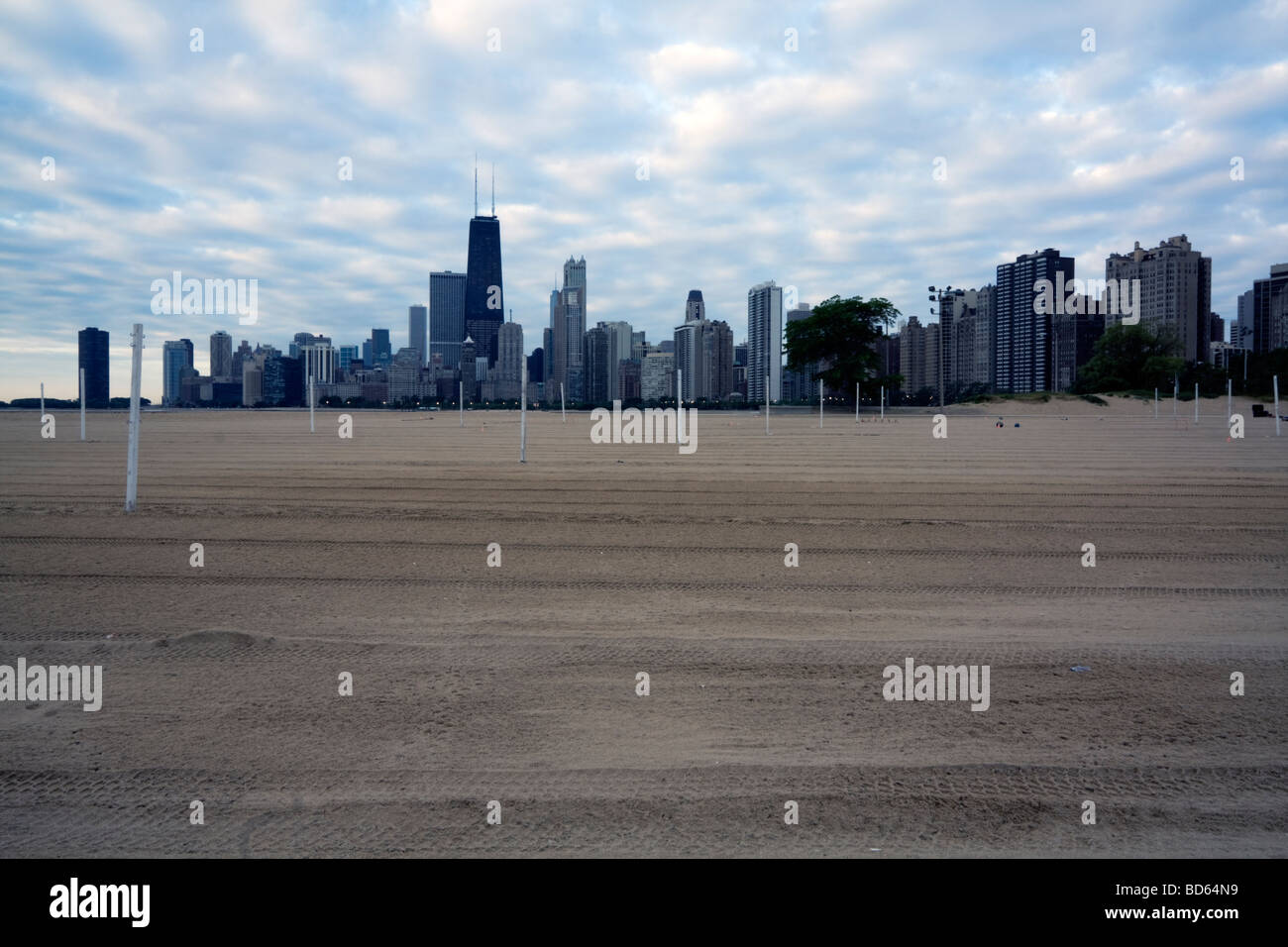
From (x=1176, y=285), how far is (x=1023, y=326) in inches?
924

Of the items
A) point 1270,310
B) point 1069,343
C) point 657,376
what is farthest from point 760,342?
point 1270,310

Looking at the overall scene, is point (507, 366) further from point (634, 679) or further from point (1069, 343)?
point (634, 679)

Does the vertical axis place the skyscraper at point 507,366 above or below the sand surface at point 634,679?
above

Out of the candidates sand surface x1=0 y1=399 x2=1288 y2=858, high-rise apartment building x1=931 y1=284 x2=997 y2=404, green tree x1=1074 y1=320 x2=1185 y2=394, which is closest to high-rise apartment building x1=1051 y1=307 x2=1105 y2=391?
high-rise apartment building x1=931 y1=284 x2=997 y2=404

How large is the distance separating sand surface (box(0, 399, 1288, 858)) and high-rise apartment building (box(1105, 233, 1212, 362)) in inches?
5242

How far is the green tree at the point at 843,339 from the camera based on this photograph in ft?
312

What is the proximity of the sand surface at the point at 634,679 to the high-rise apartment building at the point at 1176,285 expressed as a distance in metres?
133

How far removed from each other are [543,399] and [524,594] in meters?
144

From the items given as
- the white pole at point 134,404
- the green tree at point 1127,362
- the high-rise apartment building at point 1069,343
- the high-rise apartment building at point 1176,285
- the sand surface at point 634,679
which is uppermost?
the high-rise apartment building at point 1176,285

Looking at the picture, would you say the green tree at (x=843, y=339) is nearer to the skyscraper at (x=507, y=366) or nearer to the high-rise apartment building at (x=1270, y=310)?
the skyscraper at (x=507, y=366)

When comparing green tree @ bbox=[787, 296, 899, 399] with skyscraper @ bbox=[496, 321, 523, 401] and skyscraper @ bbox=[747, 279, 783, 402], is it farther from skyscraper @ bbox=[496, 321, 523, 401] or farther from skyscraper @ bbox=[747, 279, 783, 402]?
skyscraper @ bbox=[496, 321, 523, 401]

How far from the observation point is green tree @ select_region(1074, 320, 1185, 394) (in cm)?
9612

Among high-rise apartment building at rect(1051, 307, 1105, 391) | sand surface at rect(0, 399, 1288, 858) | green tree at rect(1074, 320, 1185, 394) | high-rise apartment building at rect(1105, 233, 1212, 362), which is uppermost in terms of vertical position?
high-rise apartment building at rect(1105, 233, 1212, 362)

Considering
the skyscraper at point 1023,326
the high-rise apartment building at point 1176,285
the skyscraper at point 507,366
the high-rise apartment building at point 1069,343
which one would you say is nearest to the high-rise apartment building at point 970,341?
the skyscraper at point 1023,326
